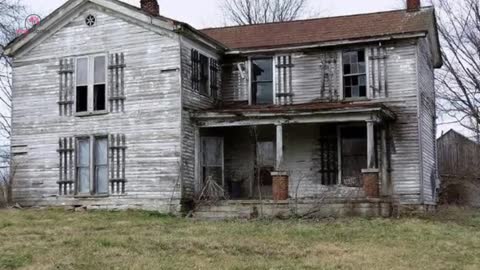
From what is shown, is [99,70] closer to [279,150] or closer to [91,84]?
[91,84]

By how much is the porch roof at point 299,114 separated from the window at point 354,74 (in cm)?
83

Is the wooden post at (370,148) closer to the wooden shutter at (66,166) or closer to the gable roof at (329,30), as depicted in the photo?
the gable roof at (329,30)

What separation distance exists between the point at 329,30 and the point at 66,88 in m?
8.65

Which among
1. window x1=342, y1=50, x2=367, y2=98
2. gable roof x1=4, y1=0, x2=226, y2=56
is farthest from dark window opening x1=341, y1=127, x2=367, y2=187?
gable roof x1=4, y1=0, x2=226, y2=56

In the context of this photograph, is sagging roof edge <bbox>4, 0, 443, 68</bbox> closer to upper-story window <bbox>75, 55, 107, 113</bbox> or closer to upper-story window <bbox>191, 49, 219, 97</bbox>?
upper-story window <bbox>191, 49, 219, 97</bbox>

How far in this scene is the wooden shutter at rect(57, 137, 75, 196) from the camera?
20.7 meters

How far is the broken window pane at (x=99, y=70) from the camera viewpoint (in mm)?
20772

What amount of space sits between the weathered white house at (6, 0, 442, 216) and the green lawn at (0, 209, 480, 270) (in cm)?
289

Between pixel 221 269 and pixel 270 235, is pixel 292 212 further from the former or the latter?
pixel 221 269

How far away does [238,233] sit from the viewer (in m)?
14.4

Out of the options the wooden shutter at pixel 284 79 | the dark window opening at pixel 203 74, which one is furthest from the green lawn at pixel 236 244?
the wooden shutter at pixel 284 79

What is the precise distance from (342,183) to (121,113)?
23.0 feet

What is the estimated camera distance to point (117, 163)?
66.5ft

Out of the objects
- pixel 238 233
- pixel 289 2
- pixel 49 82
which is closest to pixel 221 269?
pixel 238 233
